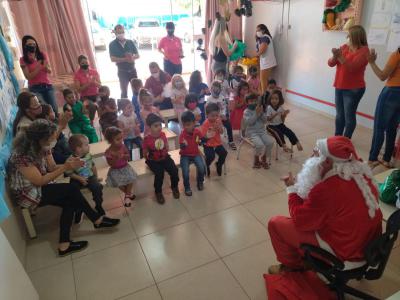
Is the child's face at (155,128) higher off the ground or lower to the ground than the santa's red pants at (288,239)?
higher

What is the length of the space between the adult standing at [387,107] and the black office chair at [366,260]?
2018 millimetres

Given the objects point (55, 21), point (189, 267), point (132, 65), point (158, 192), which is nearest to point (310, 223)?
point (189, 267)

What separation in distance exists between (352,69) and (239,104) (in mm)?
1396

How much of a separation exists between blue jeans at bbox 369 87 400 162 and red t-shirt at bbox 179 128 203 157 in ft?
6.43

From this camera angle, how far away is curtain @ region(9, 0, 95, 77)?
527cm

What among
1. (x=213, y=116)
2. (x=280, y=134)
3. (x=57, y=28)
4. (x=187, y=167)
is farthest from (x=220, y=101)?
(x=57, y=28)

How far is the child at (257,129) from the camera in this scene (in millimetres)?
3389

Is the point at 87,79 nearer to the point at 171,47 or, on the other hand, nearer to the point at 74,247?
the point at 171,47

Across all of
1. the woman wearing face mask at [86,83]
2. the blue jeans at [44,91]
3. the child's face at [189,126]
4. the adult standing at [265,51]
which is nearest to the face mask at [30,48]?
the blue jeans at [44,91]

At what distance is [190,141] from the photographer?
2996 mm

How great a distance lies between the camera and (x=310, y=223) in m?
1.53

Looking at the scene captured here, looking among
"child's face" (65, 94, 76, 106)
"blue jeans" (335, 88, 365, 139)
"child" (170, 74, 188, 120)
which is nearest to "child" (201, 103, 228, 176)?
"child" (170, 74, 188, 120)

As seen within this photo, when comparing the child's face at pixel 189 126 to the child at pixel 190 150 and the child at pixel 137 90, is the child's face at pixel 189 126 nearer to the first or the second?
the child at pixel 190 150

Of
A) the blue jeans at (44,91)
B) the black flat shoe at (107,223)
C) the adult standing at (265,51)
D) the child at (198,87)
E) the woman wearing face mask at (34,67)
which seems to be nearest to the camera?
the black flat shoe at (107,223)
